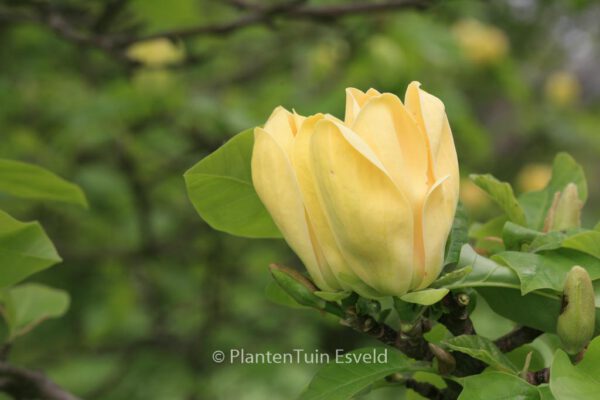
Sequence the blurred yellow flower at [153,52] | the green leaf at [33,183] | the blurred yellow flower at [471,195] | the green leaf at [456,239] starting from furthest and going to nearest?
the blurred yellow flower at [471,195] → the blurred yellow flower at [153,52] → the green leaf at [33,183] → the green leaf at [456,239]

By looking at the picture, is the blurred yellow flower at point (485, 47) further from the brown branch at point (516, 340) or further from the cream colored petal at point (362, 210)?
the cream colored petal at point (362, 210)

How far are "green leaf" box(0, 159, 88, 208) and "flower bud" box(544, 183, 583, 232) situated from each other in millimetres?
536

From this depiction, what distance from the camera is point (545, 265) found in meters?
0.71

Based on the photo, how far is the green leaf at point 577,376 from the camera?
63cm

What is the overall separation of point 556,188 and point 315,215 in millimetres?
356

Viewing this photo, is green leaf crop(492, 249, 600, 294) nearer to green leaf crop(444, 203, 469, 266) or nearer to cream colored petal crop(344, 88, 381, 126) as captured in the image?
green leaf crop(444, 203, 469, 266)

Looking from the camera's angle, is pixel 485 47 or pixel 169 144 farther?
pixel 485 47

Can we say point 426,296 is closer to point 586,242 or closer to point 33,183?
point 586,242

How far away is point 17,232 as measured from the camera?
2.50 feet

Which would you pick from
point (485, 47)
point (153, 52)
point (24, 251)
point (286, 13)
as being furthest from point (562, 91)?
point (24, 251)

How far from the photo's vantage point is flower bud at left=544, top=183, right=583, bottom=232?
805 mm

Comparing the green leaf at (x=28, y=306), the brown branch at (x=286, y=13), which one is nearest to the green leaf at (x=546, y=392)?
the green leaf at (x=28, y=306)

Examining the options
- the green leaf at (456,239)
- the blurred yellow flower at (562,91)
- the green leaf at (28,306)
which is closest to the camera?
the green leaf at (456,239)

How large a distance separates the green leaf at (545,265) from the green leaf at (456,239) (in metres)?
0.04
